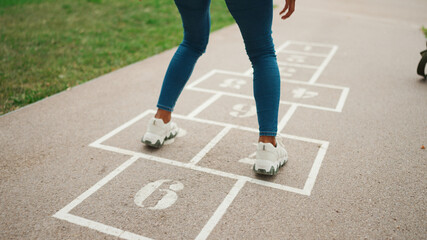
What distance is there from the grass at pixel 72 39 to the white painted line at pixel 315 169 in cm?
309

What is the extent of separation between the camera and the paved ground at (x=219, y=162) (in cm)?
226

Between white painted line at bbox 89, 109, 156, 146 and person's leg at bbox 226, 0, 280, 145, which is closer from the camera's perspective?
person's leg at bbox 226, 0, 280, 145

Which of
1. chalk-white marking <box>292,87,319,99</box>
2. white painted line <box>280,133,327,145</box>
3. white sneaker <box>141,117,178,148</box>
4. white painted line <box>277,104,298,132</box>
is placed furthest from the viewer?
chalk-white marking <box>292,87,319,99</box>

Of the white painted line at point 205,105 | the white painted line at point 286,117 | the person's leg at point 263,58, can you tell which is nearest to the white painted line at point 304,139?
the white painted line at point 286,117

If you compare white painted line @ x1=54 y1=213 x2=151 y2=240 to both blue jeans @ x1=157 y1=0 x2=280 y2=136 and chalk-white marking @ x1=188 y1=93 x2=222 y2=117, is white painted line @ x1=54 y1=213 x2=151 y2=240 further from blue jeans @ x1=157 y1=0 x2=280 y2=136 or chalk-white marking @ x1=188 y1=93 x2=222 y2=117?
chalk-white marking @ x1=188 y1=93 x2=222 y2=117

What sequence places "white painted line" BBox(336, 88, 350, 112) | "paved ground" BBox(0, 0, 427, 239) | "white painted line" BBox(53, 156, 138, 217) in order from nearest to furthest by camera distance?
"paved ground" BBox(0, 0, 427, 239), "white painted line" BBox(53, 156, 138, 217), "white painted line" BBox(336, 88, 350, 112)

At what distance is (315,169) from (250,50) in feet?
3.36

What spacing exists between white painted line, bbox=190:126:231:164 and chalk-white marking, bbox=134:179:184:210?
0.36m

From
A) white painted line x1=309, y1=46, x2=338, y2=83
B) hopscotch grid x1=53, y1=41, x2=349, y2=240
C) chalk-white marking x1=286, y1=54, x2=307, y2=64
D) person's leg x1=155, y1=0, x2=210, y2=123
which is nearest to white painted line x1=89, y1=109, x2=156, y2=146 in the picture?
hopscotch grid x1=53, y1=41, x2=349, y2=240

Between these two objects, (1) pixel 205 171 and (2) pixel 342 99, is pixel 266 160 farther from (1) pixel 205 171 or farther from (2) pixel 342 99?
(2) pixel 342 99

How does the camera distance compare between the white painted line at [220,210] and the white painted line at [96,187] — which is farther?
the white painted line at [96,187]

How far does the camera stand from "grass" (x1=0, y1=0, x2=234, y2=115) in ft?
15.7

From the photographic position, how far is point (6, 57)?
18.3 ft

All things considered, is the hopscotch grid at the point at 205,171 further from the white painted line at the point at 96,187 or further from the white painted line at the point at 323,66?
the white painted line at the point at 323,66
